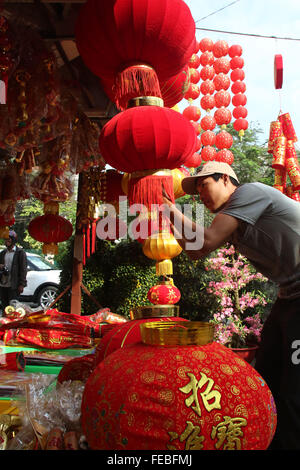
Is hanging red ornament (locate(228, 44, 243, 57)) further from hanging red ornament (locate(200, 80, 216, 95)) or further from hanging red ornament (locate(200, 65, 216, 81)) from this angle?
hanging red ornament (locate(200, 80, 216, 95))

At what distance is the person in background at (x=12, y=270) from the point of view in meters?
6.05

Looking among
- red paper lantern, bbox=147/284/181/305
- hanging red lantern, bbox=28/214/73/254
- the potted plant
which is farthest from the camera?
the potted plant

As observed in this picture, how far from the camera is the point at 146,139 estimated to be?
190 cm

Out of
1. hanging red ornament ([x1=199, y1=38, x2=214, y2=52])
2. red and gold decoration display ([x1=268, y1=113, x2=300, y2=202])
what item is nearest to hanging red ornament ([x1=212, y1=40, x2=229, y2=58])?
hanging red ornament ([x1=199, y1=38, x2=214, y2=52])

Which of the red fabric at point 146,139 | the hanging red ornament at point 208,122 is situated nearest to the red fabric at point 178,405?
the red fabric at point 146,139

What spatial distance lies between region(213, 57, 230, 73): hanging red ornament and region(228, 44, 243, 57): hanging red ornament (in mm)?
165

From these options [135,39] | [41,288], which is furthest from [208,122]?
[41,288]

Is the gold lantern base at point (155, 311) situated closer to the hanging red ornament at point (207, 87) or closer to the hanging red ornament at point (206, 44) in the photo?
the hanging red ornament at point (207, 87)

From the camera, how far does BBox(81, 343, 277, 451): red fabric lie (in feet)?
2.71

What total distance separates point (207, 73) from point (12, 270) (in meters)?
4.82

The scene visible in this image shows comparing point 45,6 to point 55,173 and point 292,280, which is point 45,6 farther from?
point 292,280

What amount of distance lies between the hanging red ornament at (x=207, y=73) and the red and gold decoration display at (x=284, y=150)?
4.68 feet
